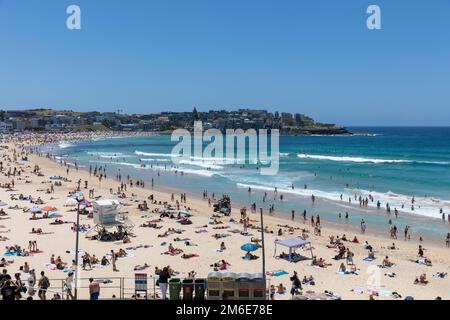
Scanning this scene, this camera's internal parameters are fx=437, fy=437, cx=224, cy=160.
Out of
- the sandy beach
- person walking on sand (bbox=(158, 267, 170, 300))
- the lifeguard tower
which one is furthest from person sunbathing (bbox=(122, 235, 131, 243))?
person walking on sand (bbox=(158, 267, 170, 300))

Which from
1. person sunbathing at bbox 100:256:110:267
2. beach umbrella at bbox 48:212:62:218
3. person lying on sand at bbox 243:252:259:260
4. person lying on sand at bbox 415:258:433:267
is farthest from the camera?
beach umbrella at bbox 48:212:62:218

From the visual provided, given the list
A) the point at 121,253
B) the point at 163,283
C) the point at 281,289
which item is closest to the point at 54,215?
the point at 121,253

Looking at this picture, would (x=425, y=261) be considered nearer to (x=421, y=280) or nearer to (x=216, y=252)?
(x=421, y=280)

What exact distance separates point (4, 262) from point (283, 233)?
39.8 ft

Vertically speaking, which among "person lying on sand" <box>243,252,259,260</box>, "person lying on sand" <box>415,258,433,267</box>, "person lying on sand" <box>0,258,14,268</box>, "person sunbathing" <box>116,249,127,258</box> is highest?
"person lying on sand" <box>0,258,14,268</box>

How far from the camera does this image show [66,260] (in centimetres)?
1562

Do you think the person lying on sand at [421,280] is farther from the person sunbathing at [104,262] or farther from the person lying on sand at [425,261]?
the person sunbathing at [104,262]

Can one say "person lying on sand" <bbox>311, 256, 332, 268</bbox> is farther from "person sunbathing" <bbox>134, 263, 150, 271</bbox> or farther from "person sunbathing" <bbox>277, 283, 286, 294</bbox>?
"person sunbathing" <bbox>134, 263, 150, 271</bbox>

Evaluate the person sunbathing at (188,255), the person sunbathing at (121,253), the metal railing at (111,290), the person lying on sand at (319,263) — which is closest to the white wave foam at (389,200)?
the person lying on sand at (319,263)

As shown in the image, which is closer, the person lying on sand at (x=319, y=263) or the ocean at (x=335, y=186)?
the person lying on sand at (x=319, y=263)

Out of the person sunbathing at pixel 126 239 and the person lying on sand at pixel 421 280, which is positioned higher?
the person sunbathing at pixel 126 239
